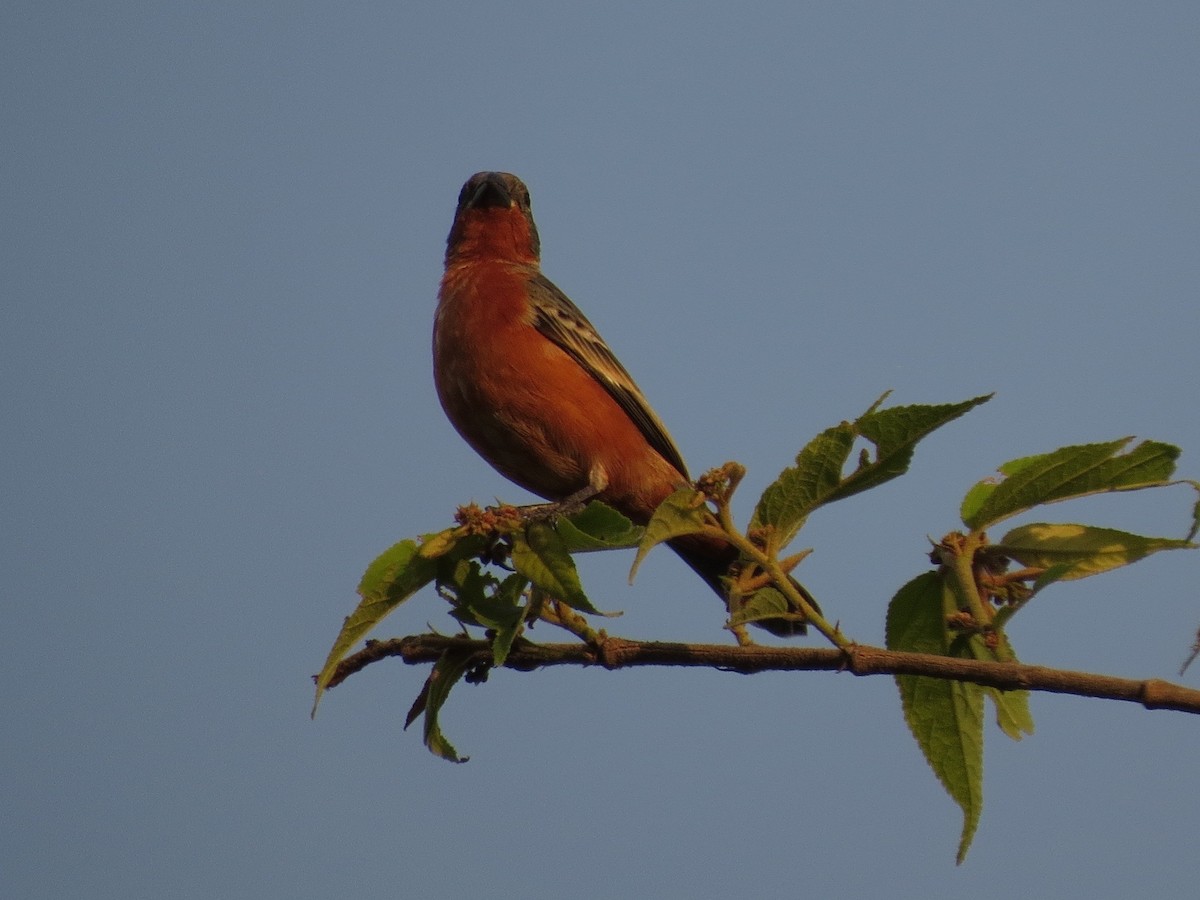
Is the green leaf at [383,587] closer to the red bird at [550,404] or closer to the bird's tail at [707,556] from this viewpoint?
the red bird at [550,404]

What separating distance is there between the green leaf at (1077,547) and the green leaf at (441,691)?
153cm

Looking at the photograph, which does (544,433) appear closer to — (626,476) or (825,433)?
(626,476)

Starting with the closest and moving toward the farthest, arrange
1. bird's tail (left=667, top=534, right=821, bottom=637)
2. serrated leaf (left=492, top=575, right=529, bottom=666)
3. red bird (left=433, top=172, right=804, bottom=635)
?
serrated leaf (left=492, top=575, right=529, bottom=666) → red bird (left=433, top=172, right=804, bottom=635) → bird's tail (left=667, top=534, right=821, bottom=637)

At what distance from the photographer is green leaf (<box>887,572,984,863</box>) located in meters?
3.50

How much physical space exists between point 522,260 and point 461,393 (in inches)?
89.4

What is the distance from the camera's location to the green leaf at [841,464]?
3381 mm

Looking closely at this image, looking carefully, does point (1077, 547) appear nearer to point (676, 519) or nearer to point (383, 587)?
point (676, 519)

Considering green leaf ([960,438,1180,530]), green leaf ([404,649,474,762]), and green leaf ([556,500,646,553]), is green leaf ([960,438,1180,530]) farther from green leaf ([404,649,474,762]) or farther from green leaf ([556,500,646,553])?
green leaf ([404,649,474,762])

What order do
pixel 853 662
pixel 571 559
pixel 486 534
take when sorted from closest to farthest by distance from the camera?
pixel 853 662, pixel 571 559, pixel 486 534

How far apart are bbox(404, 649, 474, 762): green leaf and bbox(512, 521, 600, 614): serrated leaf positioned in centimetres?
41

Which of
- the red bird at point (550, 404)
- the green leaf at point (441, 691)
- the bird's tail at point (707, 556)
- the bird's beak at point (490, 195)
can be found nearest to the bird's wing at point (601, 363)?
the red bird at point (550, 404)

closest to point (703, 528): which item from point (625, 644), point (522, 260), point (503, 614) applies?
point (625, 644)

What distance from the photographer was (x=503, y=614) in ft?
11.5

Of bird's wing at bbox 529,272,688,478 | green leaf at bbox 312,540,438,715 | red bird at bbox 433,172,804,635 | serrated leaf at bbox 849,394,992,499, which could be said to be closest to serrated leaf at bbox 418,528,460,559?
green leaf at bbox 312,540,438,715
